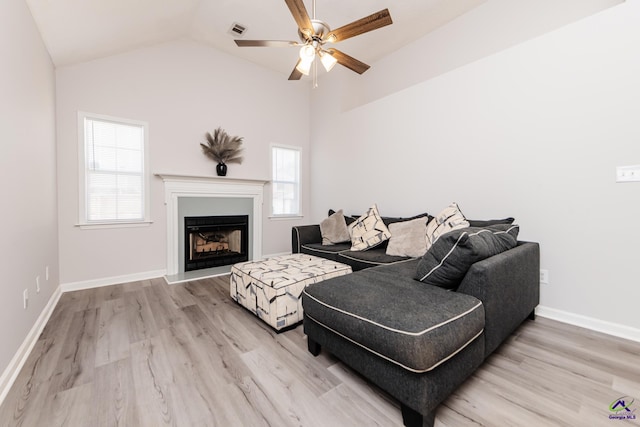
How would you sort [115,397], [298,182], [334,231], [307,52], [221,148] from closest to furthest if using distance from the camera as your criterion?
[115,397] < [307,52] < [334,231] < [221,148] < [298,182]

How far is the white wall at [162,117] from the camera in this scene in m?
3.09

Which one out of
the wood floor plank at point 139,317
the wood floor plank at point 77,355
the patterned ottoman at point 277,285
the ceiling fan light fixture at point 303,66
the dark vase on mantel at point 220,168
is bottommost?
the wood floor plank at point 77,355

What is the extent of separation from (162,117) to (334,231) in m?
2.86

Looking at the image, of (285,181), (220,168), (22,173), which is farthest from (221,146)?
(22,173)

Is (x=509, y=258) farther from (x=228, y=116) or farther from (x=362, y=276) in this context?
(x=228, y=116)

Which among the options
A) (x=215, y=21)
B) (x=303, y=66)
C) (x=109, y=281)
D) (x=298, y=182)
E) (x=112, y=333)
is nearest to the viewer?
(x=112, y=333)

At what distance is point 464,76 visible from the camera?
9.52 feet

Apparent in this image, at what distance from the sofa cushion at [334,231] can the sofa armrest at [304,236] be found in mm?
100

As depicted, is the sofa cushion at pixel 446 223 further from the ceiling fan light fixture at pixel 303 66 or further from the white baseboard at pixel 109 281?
the white baseboard at pixel 109 281

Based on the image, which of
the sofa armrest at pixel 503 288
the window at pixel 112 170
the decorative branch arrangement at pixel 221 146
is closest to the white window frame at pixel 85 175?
the window at pixel 112 170

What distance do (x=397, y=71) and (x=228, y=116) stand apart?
274cm

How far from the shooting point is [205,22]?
137 inches

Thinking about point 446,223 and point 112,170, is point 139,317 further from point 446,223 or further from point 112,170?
point 446,223

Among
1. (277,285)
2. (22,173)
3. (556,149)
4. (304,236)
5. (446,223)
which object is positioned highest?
(556,149)
